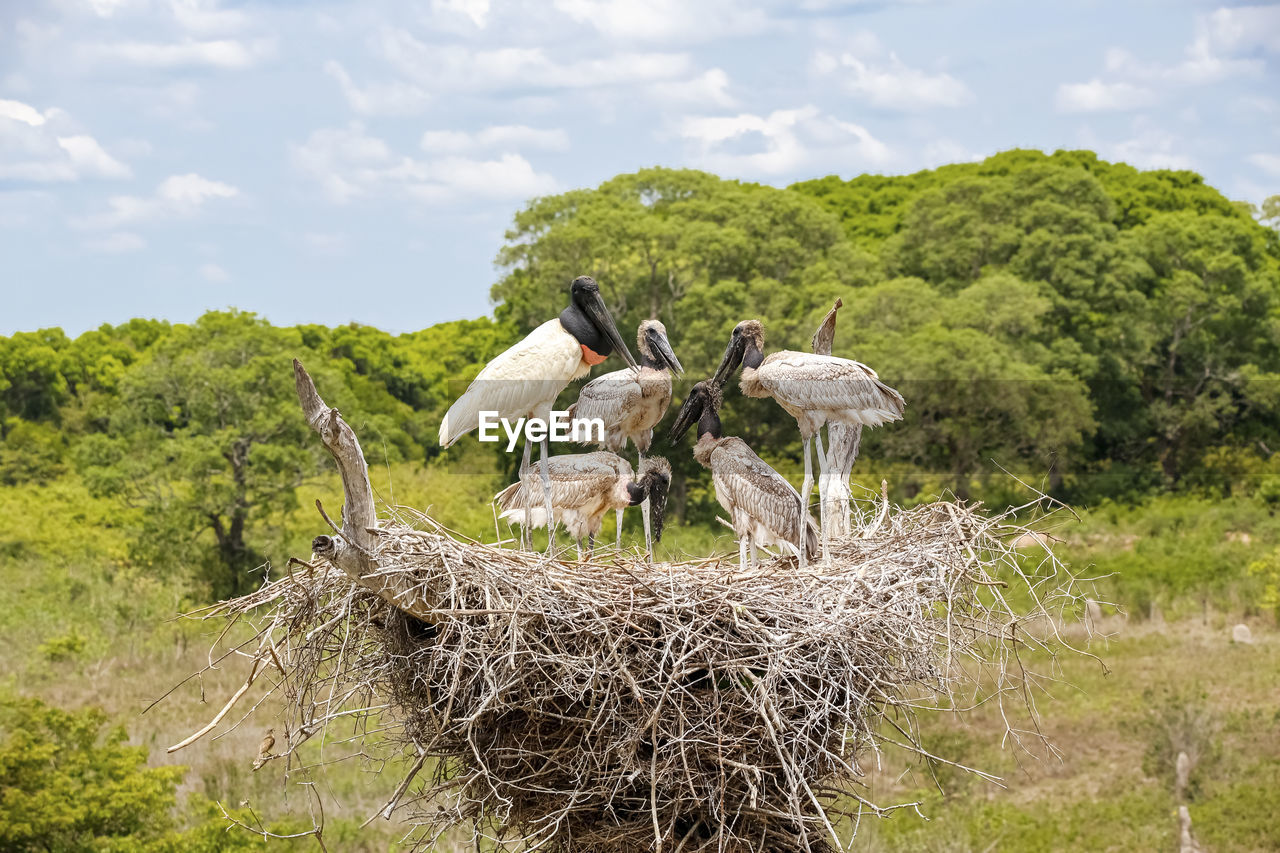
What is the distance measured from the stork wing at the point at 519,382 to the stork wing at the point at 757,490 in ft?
3.69

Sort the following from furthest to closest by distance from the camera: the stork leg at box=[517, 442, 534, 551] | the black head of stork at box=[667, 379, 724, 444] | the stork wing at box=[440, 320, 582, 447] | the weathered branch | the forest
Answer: the forest → the black head of stork at box=[667, 379, 724, 444] → the stork leg at box=[517, 442, 534, 551] → the stork wing at box=[440, 320, 582, 447] → the weathered branch

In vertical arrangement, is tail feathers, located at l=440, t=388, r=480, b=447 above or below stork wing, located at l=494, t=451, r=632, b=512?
above

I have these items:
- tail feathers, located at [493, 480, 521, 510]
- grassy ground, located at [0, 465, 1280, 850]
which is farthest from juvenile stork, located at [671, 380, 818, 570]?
grassy ground, located at [0, 465, 1280, 850]

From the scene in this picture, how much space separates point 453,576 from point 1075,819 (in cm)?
1356

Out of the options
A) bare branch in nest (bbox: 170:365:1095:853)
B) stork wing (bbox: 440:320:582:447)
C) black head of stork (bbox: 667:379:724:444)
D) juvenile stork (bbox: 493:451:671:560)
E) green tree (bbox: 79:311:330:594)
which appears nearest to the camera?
bare branch in nest (bbox: 170:365:1095:853)

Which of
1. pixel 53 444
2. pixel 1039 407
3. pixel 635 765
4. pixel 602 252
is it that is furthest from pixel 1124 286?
pixel 635 765

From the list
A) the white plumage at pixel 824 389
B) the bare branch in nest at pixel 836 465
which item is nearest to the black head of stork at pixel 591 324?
the white plumage at pixel 824 389

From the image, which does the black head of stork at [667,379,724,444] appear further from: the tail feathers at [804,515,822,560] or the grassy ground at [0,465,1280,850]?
the grassy ground at [0,465,1280,850]

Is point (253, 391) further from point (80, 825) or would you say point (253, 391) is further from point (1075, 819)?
point (1075, 819)

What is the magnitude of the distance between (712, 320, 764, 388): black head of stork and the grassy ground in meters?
3.63

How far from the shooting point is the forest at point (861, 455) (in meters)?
17.0

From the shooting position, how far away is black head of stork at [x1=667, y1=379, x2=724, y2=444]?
770 centimetres

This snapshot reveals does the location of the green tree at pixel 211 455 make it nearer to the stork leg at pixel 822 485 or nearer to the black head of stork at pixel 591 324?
the stork leg at pixel 822 485
